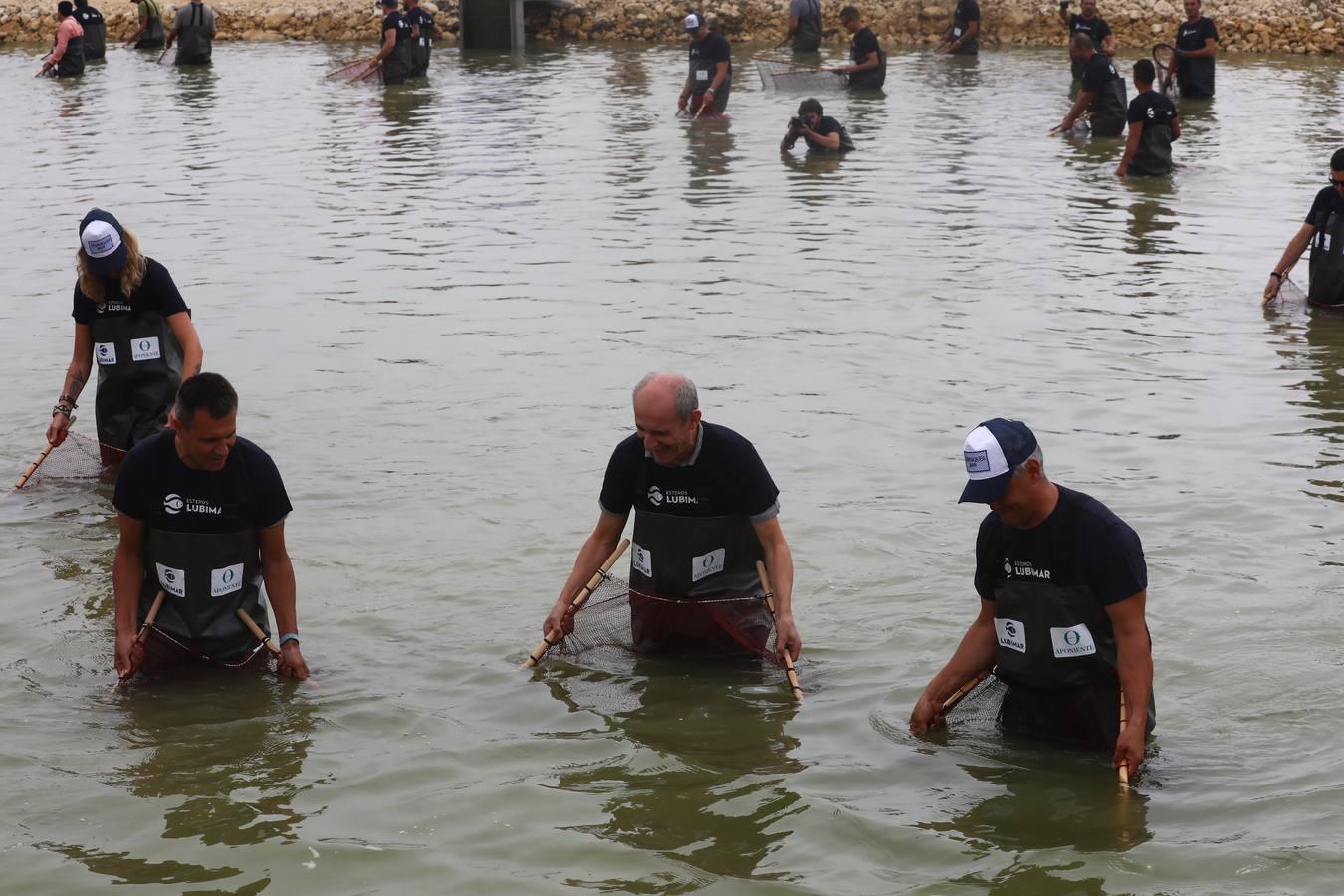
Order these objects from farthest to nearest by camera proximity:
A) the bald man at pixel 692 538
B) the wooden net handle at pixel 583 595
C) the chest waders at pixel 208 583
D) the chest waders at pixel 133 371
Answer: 1. the chest waders at pixel 133 371
2. the wooden net handle at pixel 583 595
3. the bald man at pixel 692 538
4. the chest waders at pixel 208 583

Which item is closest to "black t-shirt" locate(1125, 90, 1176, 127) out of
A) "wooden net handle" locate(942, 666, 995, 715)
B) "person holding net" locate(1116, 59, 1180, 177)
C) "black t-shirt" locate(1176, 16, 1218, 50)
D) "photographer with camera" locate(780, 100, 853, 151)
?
"person holding net" locate(1116, 59, 1180, 177)

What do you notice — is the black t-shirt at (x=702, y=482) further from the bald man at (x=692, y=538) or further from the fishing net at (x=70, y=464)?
the fishing net at (x=70, y=464)

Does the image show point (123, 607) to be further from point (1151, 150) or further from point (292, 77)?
point (292, 77)

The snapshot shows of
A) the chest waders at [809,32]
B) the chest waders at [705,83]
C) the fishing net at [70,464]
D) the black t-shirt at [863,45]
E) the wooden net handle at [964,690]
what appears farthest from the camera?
the chest waders at [809,32]

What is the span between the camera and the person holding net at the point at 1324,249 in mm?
11984

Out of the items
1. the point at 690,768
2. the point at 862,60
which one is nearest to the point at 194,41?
the point at 862,60

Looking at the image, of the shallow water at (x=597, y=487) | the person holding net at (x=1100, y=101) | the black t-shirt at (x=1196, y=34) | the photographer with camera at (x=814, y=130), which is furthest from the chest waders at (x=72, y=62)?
the black t-shirt at (x=1196, y=34)

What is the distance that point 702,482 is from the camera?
6328 millimetres

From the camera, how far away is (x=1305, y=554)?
805 cm

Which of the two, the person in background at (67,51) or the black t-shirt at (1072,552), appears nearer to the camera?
the black t-shirt at (1072,552)

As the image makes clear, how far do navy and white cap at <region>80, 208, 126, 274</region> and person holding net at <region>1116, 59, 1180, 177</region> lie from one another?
13.0 m

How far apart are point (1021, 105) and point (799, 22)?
30.8 ft

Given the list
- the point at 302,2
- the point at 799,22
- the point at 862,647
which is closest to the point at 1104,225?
the point at 862,647

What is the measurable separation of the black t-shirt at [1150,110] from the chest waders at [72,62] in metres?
20.3
